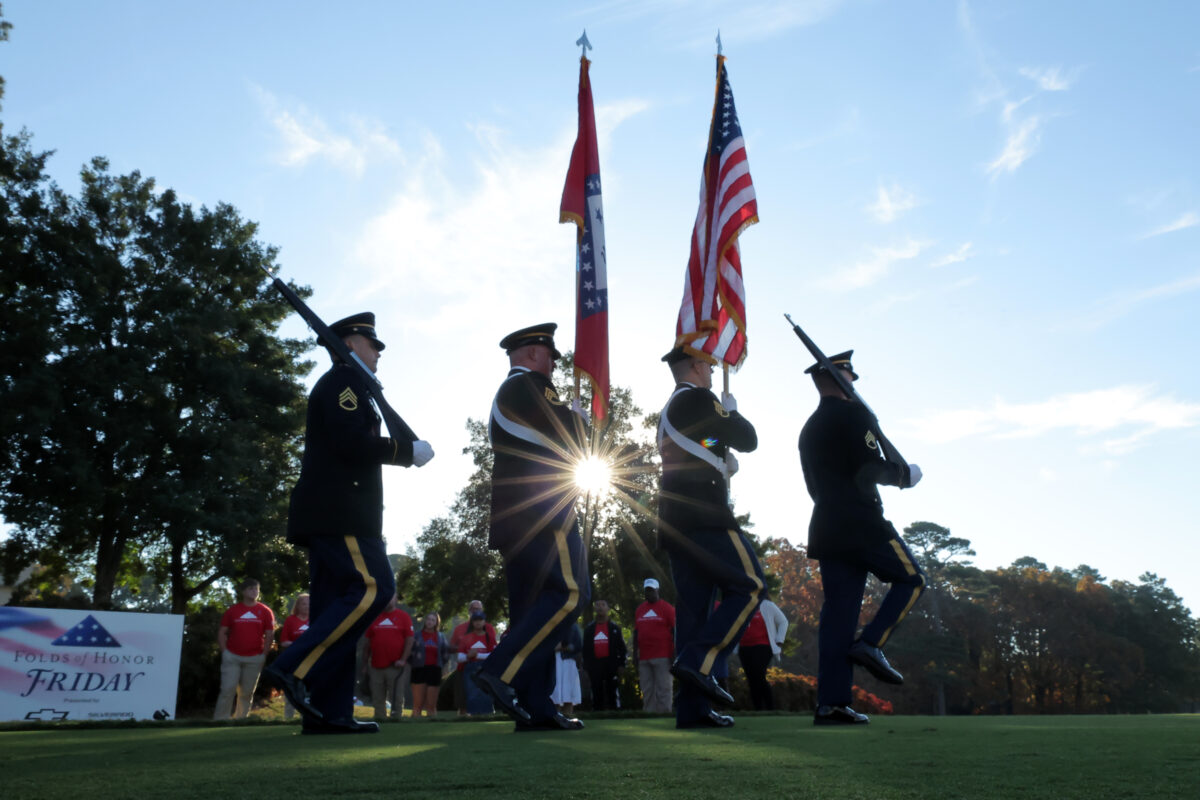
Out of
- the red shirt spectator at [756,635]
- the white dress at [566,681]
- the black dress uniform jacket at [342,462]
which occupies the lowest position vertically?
the white dress at [566,681]

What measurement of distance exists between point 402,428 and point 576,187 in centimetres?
464

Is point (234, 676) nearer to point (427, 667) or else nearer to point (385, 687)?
point (385, 687)

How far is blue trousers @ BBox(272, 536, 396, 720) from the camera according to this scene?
5.15 metres

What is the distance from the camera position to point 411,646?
13.9 metres

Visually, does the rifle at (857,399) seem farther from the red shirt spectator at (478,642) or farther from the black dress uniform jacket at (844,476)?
the red shirt spectator at (478,642)

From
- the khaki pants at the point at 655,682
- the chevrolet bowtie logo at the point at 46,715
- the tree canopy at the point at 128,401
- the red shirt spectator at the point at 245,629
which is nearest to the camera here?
the chevrolet bowtie logo at the point at 46,715

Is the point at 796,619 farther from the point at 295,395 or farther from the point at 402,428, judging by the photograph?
the point at 402,428

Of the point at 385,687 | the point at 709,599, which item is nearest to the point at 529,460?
the point at 709,599

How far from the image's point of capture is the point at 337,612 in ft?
17.2

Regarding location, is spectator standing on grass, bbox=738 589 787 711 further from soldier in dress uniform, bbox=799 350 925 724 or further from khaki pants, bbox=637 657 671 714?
soldier in dress uniform, bbox=799 350 925 724

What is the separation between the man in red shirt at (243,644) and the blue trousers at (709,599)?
273 inches

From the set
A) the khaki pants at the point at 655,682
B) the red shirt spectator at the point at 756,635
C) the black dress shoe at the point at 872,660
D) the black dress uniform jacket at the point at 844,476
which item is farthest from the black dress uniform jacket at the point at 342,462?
the khaki pants at the point at 655,682

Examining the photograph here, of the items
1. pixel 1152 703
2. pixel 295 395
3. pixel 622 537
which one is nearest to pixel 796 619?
pixel 1152 703

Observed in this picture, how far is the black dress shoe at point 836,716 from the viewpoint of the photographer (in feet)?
20.1
